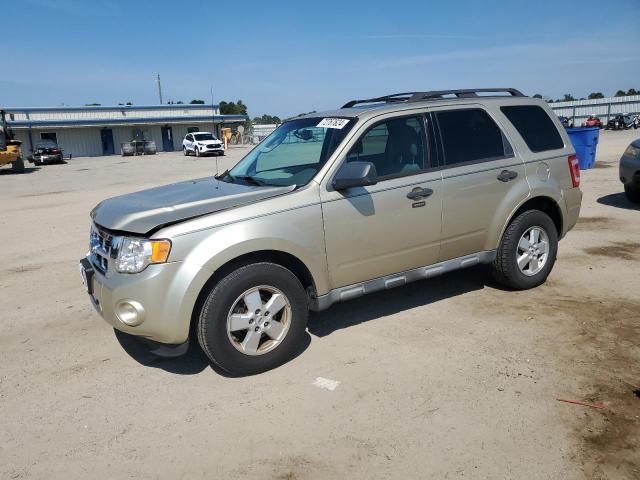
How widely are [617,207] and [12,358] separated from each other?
9.75m

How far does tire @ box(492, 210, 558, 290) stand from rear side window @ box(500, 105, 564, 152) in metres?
0.69

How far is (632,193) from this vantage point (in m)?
9.59

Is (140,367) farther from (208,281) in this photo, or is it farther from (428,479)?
(428,479)

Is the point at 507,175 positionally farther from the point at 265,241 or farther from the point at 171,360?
the point at 171,360

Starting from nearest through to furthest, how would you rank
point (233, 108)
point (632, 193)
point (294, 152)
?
point (294, 152), point (632, 193), point (233, 108)

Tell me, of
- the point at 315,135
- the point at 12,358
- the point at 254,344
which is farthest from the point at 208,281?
the point at 12,358

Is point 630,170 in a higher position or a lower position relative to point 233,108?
lower

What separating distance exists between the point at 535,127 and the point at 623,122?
49.8 metres

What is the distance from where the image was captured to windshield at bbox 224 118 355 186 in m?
4.29

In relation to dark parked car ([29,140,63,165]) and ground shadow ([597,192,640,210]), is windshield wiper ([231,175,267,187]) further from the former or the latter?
dark parked car ([29,140,63,165])

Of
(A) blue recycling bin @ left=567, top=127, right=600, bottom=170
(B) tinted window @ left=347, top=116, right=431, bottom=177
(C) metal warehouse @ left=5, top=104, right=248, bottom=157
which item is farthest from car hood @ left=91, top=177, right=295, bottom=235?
(C) metal warehouse @ left=5, top=104, right=248, bottom=157

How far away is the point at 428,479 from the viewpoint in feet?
8.93

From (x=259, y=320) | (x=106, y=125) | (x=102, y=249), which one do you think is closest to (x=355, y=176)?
(x=259, y=320)

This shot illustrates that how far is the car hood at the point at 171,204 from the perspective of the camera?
3.60 m
